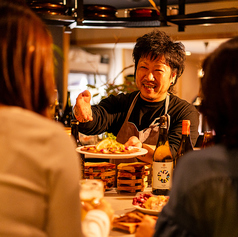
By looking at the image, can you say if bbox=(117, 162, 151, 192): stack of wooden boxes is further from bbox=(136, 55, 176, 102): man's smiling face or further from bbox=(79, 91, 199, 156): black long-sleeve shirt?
bbox=(136, 55, 176, 102): man's smiling face

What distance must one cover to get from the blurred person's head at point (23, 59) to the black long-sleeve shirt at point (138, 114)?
1.44 metres

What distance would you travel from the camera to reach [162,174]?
1.48 meters

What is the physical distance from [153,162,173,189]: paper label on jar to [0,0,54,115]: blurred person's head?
31.8 inches

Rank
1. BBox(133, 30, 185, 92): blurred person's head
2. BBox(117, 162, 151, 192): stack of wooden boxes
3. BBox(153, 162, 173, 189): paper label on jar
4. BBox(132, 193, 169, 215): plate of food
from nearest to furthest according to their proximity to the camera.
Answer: BBox(132, 193, 169, 215): plate of food → BBox(153, 162, 173, 189): paper label on jar → BBox(117, 162, 151, 192): stack of wooden boxes → BBox(133, 30, 185, 92): blurred person's head

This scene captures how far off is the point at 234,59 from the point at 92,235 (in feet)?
1.69

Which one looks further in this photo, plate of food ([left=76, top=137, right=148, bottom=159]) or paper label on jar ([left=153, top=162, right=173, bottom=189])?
plate of food ([left=76, top=137, right=148, bottom=159])

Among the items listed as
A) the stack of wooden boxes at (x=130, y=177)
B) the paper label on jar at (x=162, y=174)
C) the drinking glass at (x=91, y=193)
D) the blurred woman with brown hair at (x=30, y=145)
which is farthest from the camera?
the stack of wooden boxes at (x=130, y=177)

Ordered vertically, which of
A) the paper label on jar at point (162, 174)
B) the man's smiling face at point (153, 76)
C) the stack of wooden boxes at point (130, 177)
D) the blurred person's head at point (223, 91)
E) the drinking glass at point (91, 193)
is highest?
the blurred person's head at point (223, 91)

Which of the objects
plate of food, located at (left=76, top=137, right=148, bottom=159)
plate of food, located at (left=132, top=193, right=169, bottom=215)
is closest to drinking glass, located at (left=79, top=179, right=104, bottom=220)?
plate of food, located at (left=132, top=193, right=169, bottom=215)

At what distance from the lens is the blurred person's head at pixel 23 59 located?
73 cm

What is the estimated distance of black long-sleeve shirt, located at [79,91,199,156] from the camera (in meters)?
2.27

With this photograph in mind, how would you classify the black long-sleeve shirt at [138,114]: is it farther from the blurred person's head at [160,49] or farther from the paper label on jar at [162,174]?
the paper label on jar at [162,174]

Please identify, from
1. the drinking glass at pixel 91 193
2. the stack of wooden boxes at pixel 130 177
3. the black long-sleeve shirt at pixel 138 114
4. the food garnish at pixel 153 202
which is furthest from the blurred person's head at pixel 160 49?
the drinking glass at pixel 91 193

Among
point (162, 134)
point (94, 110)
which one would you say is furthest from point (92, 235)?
point (94, 110)
